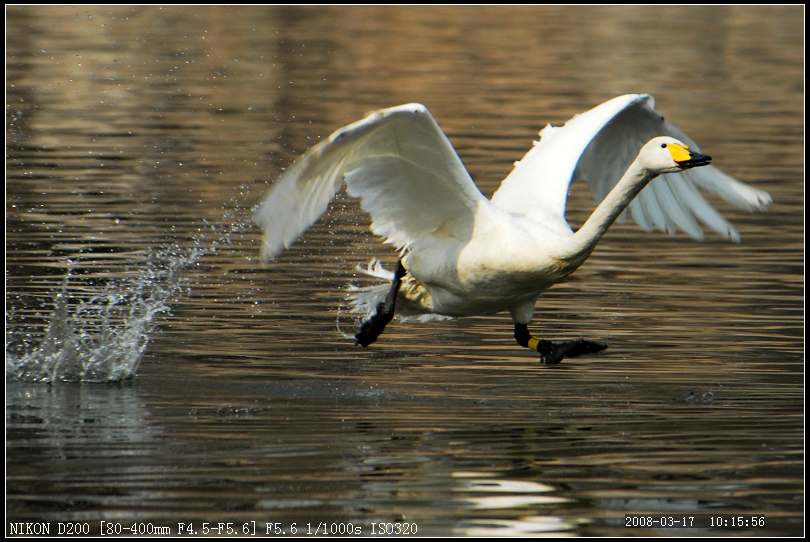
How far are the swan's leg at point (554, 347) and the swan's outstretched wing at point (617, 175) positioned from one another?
76 cm

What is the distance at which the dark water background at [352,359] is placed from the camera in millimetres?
8125

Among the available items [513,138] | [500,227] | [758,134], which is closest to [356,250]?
[500,227]

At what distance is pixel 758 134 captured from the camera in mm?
22062

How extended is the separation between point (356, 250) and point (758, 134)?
915cm

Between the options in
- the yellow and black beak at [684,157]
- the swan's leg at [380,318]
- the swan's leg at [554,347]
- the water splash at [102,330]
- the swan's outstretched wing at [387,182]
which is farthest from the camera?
the swan's leg at [380,318]

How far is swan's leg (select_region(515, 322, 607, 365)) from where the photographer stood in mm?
10328

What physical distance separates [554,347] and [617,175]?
1841 millimetres

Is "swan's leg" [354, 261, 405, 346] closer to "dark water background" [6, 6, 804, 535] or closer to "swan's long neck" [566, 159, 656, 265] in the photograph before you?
"dark water background" [6, 6, 804, 535]

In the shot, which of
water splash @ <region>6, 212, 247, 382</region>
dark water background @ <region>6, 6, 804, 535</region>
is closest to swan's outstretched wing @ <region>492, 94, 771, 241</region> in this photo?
dark water background @ <region>6, 6, 804, 535</region>

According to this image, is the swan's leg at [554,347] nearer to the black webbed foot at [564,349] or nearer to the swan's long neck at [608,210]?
the black webbed foot at [564,349]

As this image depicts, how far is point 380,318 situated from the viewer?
1079 centimetres

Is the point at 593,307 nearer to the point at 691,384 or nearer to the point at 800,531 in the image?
the point at 691,384

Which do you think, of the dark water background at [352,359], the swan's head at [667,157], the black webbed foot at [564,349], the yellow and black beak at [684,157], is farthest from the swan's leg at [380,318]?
the yellow and black beak at [684,157]

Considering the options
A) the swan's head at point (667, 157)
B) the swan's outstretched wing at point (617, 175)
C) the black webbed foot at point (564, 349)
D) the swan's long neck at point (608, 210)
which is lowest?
the black webbed foot at point (564, 349)
